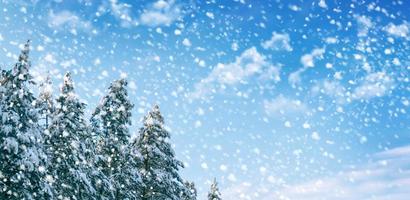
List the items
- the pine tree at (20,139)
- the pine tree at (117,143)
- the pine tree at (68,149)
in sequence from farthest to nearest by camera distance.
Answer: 1. the pine tree at (117,143)
2. the pine tree at (68,149)
3. the pine tree at (20,139)

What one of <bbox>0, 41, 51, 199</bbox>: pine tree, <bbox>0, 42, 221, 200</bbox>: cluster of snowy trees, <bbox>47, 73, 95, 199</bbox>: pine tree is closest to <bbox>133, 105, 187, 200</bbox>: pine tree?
<bbox>0, 42, 221, 200</bbox>: cluster of snowy trees

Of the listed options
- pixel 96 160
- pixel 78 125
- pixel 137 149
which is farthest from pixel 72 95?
pixel 137 149

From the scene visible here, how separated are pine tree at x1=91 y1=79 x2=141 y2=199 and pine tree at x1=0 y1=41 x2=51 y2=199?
228 inches

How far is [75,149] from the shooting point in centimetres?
2294

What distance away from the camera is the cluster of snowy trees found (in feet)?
62.6

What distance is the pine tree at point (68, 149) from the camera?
22.8m

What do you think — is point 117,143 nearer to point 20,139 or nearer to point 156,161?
point 156,161

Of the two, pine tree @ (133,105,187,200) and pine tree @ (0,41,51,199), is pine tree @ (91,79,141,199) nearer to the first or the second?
pine tree @ (133,105,187,200)

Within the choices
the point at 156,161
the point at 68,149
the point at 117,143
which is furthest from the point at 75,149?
the point at 156,161

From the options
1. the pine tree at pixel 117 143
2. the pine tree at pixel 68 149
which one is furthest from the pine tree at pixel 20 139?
the pine tree at pixel 117 143

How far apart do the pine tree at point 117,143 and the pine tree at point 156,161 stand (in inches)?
34.7

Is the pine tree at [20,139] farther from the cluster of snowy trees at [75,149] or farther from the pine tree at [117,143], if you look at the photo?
the pine tree at [117,143]

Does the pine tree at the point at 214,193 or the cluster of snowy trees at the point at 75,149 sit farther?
the pine tree at the point at 214,193

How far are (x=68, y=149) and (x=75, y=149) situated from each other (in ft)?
1.04
